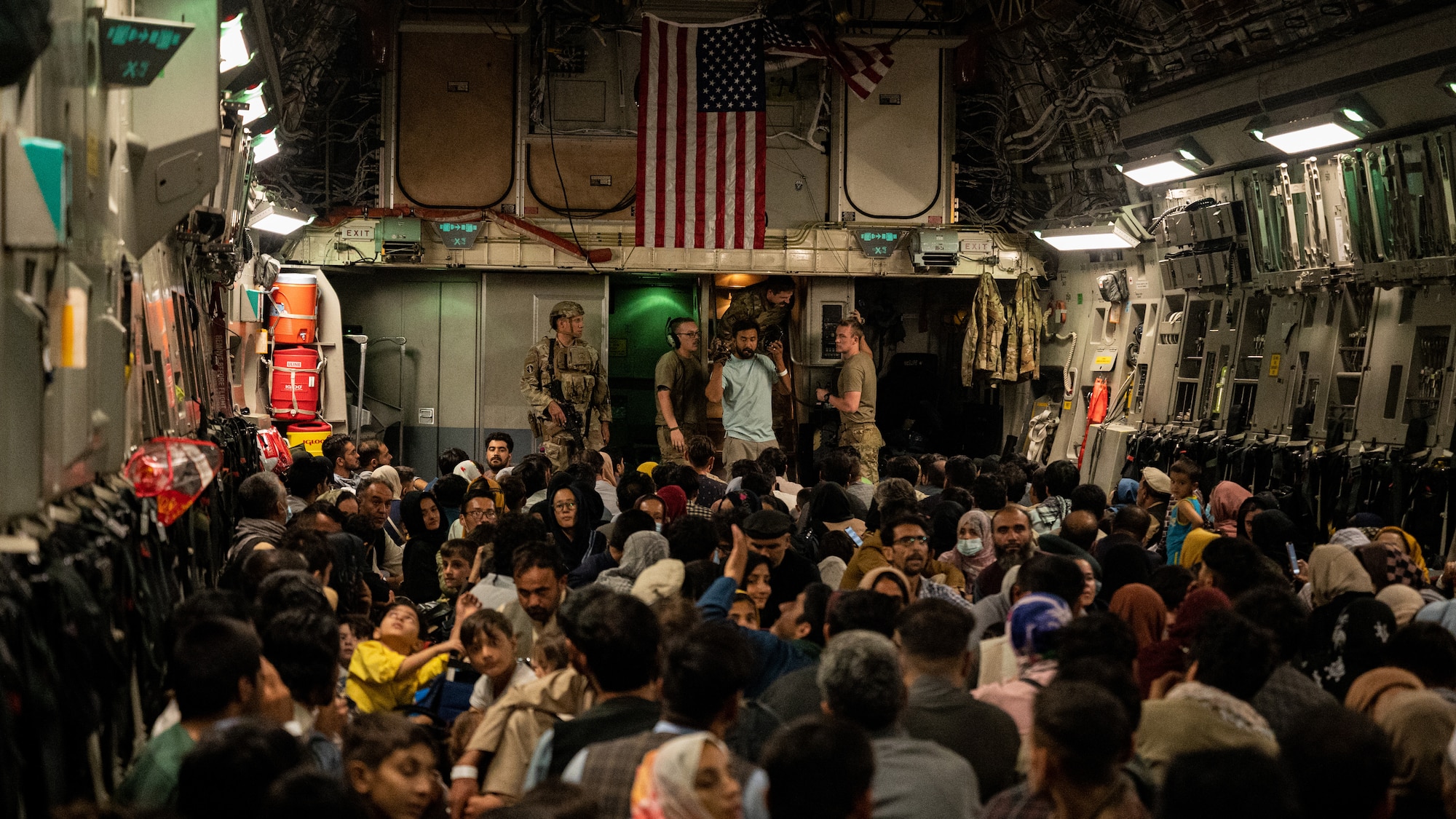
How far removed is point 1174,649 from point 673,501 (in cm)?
399

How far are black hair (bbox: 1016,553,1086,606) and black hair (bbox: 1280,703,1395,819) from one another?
193cm

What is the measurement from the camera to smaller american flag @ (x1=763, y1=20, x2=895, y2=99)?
14773 mm

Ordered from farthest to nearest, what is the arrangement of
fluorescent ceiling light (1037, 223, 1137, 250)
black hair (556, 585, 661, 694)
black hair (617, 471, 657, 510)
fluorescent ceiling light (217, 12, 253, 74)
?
fluorescent ceiling light (1037, 223, 1137, 250) < fluorescent ceiling light (217, 12, 253, 74) < black hair (617, 471, 657, 510) < black hair (556, 585, 661, 694)

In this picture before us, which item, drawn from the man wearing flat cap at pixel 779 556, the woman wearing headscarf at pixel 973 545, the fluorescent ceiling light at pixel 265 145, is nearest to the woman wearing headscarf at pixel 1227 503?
the woman wearing headscarf at pixel 973 545

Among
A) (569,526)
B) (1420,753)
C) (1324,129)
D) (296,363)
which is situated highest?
(1324,129)

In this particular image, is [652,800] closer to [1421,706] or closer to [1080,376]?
[1421,706]

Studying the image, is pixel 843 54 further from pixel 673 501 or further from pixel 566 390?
pixel 673 501

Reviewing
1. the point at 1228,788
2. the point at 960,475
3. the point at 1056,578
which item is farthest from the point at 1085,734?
the point at 960,475

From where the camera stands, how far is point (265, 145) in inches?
503

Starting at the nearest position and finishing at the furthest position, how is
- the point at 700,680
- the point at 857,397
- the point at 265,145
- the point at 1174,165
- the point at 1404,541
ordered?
1. the point at 700,680
2. the point at 1404,541
3. the point at 1174,165
4. the point at 265,145
5. the point at 857,397

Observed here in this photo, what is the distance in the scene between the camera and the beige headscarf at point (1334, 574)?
6039mm

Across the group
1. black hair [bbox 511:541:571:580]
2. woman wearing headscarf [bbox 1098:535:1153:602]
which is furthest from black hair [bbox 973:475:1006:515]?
black hair [bbox 511:541:571:580]

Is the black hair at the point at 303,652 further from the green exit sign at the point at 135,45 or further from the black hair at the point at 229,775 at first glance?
the green exit sign at the point at 135,45

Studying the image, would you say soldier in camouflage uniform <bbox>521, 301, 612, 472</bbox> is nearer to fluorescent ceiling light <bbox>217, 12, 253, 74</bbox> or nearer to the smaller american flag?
the smaller american flag
